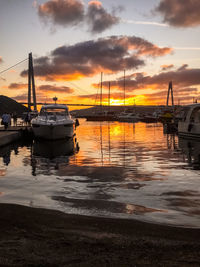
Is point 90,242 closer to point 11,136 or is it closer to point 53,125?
point 53,125

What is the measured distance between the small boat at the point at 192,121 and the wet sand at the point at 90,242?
67.6 feet

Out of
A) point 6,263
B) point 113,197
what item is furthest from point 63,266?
point 113,197

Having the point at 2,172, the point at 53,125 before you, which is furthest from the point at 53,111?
the point at 2,172

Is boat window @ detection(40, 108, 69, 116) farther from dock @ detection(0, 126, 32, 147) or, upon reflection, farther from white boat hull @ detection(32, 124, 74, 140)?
dock @ detection(0, 126, 32, 147)

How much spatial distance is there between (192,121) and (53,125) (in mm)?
11727

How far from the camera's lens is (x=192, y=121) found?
82.7 feet

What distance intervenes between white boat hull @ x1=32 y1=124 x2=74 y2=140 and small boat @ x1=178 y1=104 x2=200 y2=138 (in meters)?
10.2

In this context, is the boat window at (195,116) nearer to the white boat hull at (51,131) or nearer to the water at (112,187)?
the white boat hull at (51,131)

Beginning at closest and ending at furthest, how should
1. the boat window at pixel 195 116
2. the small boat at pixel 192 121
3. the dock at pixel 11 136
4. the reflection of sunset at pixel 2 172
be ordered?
the reflection of sunset at pixel 2 172, the dock at pixel 11 136, the small boat at pixel 192 121, the boat window at pixel 195 116

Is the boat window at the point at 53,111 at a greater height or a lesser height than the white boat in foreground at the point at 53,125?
greater

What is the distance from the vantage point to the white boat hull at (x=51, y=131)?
23078mm

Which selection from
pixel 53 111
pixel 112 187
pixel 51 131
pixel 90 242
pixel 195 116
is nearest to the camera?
pixel 90 242

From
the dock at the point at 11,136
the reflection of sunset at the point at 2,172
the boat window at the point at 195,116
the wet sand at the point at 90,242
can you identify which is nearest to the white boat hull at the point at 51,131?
the dock at the point at 11,136

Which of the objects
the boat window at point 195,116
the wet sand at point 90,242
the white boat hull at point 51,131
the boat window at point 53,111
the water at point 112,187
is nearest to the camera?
the wet sand at point 90,242
